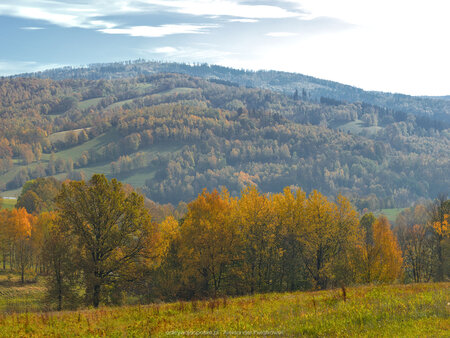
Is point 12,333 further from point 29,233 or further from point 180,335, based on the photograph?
point 29,233

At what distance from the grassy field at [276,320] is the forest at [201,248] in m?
14.0

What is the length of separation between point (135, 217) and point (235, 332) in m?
22.8

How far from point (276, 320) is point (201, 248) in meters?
23.8

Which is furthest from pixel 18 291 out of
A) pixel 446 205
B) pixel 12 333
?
pixel 446 205

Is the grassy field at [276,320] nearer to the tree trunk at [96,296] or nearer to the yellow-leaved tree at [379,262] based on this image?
the tree trunk at [96,296]

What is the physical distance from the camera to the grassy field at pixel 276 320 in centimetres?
1413

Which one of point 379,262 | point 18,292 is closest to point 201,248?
point 379,262

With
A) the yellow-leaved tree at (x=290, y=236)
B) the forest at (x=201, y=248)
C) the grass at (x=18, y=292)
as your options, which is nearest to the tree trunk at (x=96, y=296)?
the forest at (x=201, y=248)

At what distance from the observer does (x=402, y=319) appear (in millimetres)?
14719

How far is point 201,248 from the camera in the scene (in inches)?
1565

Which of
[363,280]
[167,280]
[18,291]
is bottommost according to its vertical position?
[18,291]

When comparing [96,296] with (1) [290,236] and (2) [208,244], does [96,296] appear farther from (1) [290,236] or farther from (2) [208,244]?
(1) [290,236]

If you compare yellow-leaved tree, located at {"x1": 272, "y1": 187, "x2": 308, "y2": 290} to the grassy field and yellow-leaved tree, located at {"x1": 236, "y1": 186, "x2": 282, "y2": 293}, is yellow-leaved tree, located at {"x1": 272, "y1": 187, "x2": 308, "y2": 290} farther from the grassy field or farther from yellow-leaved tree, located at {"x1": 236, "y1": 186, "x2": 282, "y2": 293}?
the grassy field

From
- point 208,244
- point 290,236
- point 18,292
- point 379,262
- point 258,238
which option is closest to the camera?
point 208,244
